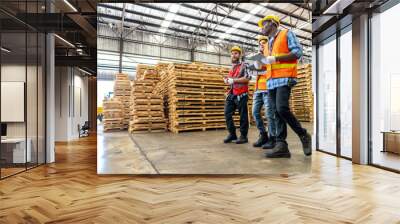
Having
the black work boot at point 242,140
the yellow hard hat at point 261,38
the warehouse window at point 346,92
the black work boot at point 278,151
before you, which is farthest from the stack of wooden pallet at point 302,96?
the warehouse window at point 346,92

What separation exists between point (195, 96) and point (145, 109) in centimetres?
71

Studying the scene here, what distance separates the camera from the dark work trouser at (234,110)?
4.32m

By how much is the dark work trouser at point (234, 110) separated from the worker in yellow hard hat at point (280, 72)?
33cm

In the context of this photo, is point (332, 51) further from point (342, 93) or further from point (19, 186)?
point (19, 186)

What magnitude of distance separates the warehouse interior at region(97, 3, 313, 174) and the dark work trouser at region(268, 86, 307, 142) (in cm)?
11

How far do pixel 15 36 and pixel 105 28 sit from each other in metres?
2.27

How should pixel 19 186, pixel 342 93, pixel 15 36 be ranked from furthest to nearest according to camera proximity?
1. pixel 342 93
2. pixel 15 36
3. pixel 19 186

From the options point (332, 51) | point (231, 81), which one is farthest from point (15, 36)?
point (332, 51)

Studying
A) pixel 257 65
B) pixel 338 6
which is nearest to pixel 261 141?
pixel 257 65

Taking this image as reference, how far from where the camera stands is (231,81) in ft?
14.1

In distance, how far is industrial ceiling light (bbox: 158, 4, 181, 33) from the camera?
432 cm

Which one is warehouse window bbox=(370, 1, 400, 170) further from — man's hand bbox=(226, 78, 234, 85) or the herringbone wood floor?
man's hand bbox=(226, 78, 234, 85)

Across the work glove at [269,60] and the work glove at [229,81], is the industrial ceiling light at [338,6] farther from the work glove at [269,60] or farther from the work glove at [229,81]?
the work glove at [229,81]

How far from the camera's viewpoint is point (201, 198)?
357cm
